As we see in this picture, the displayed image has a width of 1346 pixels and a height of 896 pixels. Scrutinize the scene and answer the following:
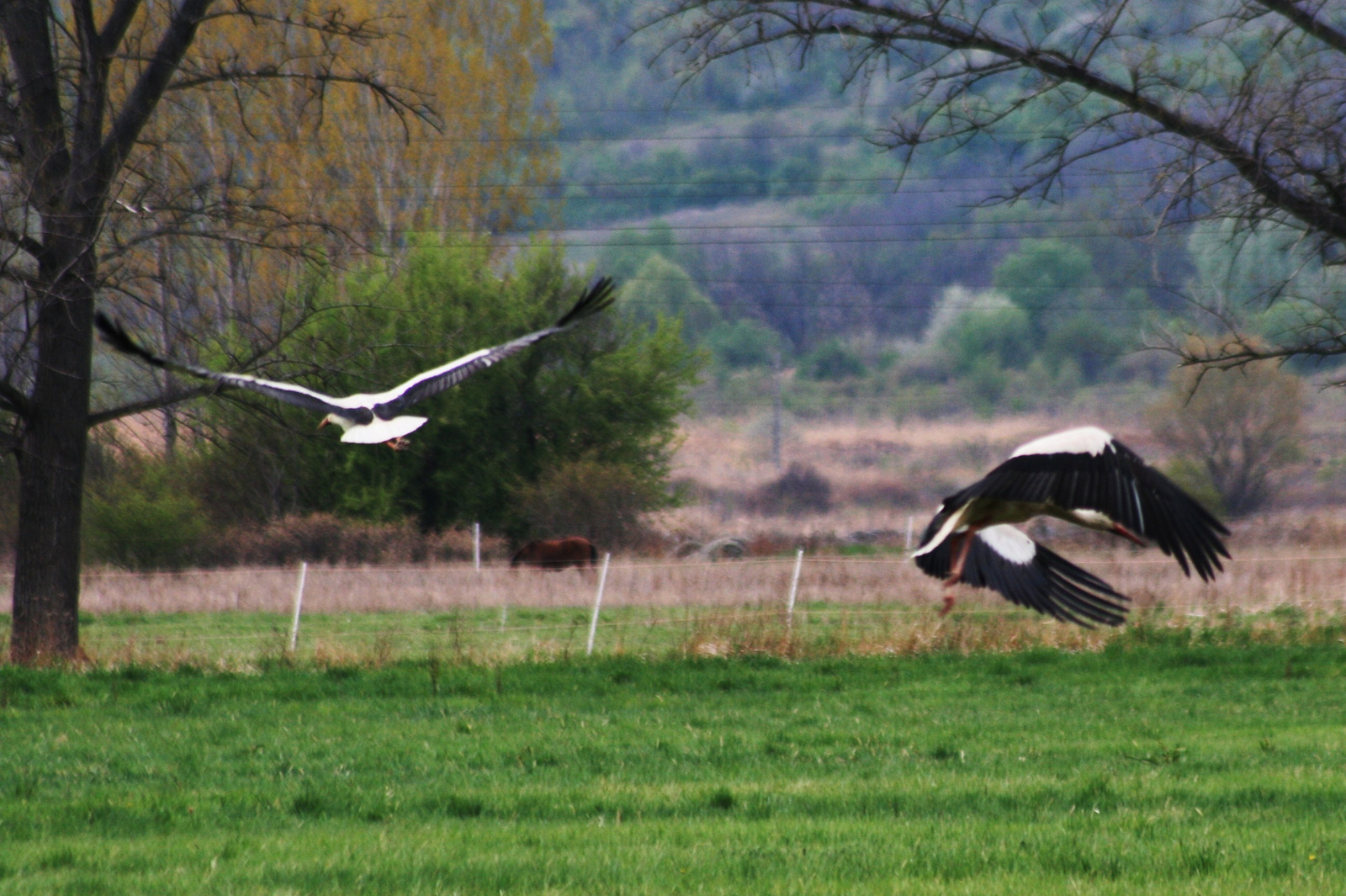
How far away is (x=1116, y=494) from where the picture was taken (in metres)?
5.79

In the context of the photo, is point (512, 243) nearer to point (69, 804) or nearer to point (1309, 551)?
point (1309, 551)

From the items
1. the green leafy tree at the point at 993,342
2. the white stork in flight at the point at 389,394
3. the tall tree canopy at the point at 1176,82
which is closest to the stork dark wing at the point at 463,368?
the white stork in flight at the point at 389,394

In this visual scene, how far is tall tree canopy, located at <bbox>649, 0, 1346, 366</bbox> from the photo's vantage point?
14016mm

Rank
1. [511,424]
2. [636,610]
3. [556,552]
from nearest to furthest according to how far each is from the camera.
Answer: [636,610] → [556,552] → [511,424]

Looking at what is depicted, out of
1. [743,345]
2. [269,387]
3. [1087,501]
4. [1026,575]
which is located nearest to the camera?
[1087,501]

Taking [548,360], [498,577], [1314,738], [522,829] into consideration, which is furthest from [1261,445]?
[522,829]

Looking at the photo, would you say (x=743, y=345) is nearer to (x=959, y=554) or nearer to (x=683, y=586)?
(x=683, y=586)

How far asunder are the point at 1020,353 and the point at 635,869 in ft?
168

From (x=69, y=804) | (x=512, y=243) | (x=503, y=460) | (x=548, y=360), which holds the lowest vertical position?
(x=69, y=804)

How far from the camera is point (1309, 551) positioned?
25.3 meters

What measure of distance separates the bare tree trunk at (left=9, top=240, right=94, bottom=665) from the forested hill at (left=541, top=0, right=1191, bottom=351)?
174ft

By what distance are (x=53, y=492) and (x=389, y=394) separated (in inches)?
311

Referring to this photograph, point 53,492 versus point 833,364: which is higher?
point 833,364

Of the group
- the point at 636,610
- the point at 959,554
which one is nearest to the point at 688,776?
the point at 959,554
